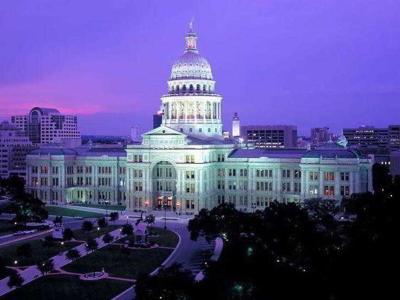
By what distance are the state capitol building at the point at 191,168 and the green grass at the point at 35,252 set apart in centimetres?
3447

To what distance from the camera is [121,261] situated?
72375 mm

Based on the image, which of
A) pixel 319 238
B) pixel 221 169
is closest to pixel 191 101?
pixel 221 169

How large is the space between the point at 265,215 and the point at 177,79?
54914 mm

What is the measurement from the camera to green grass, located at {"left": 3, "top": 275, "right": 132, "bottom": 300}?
57397 millimetres

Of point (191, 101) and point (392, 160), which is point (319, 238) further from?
point (392, 160)

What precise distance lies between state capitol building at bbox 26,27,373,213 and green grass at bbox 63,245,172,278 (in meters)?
35.5

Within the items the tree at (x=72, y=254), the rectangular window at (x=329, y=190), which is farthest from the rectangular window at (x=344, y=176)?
the tree at (x=72, y=254)

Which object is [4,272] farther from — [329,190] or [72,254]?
[329,190]

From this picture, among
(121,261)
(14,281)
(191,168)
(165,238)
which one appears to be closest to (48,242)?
(121,261)

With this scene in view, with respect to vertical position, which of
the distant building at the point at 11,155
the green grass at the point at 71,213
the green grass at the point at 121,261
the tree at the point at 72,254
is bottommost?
the green grass at the point at 121,261

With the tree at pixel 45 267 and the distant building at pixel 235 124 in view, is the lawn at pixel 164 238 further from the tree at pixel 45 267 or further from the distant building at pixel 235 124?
the distant building at pixel 235 124

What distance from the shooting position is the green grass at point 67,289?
188 feet

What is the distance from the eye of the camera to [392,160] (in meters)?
143

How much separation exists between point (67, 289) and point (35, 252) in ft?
60.3
